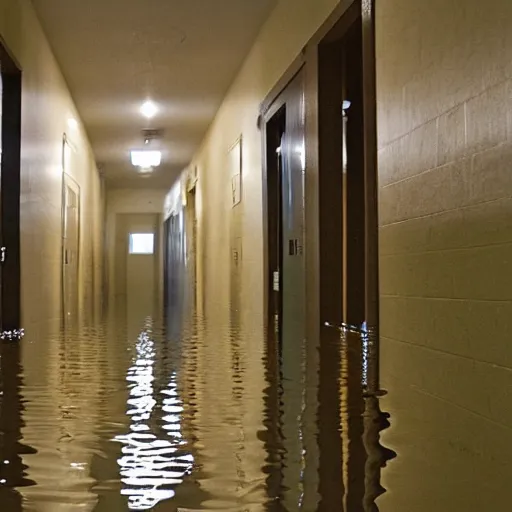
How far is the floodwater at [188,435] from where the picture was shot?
1.22 m

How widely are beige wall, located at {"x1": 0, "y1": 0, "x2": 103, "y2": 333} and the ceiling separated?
0.23 meters

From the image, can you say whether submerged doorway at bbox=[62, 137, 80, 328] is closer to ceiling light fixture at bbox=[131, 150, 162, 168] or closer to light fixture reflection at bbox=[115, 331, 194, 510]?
ceiling light fixture at bbox=[131, 150, 162, 168]

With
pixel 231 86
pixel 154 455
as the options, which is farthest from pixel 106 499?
pixel 231 86

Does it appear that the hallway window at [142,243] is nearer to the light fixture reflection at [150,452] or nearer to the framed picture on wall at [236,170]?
the framed picture on wall at [236,170]

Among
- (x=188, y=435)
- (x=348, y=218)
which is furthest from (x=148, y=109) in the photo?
(x=188, y=435)

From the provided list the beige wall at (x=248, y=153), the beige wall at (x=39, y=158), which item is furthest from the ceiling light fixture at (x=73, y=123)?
the beige wall at (x=248, y=153)

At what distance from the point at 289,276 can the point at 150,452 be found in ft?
13.7

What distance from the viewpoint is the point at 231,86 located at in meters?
8.18

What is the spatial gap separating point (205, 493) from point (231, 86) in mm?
7229

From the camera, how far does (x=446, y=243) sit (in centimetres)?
259

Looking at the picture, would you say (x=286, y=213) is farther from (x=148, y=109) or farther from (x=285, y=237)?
(x=148, y=109)

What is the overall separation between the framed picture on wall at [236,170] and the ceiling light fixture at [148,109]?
1.24m

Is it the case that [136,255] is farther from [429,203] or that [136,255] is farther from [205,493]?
[205,493]

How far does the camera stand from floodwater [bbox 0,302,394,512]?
4.02 feet
